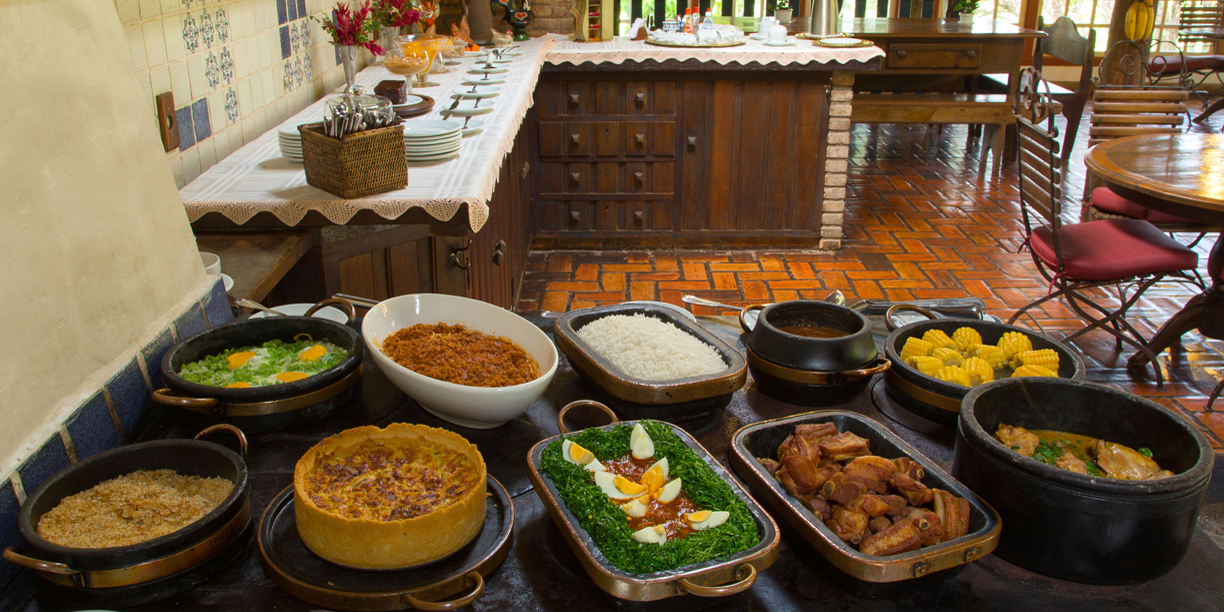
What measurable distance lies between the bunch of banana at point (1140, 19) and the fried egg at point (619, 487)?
1060cm

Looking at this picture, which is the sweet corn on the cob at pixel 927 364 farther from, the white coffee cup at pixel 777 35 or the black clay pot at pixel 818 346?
the white coffee cup at pixel 777 35

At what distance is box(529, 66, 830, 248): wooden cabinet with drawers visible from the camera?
500cm

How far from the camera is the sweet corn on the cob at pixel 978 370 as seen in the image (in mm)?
1577

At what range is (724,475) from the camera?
127cm

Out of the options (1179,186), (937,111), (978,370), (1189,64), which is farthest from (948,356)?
(1189,64)

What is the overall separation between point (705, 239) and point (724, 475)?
421 cm

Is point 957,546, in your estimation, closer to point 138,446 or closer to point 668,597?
point 668,597

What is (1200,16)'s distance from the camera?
10.4 meters

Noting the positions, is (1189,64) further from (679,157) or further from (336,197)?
(336,197)

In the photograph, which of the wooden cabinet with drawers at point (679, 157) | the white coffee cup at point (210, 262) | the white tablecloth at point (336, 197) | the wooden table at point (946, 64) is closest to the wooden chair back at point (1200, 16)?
the wooden table at point (946, 64)

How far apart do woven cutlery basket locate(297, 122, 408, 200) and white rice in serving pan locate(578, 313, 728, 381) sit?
104cm

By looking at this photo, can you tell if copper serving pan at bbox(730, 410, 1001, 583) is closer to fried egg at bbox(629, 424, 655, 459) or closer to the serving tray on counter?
fried egg at bbox(629, 424, 655, 459)

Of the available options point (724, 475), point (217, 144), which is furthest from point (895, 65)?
point (724, 475)

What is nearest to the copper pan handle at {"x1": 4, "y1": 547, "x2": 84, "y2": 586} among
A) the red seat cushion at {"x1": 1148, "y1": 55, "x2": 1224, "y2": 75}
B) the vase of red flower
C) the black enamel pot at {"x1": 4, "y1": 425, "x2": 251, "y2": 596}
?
the black enamel pot at {"x1": 4, "y1": 425, "x2": 251, "y2": 596}
